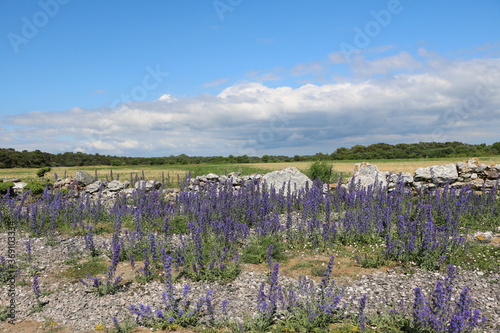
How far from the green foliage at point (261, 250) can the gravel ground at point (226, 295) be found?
2.55 feet

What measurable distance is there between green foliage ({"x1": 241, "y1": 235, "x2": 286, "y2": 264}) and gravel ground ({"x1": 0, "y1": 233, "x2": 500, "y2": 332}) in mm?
776

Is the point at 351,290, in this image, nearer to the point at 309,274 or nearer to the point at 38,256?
the point at 309,274

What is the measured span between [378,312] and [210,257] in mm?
4299

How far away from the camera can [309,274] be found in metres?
8.42

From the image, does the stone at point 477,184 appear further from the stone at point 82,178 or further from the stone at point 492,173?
the stone at point 82,178

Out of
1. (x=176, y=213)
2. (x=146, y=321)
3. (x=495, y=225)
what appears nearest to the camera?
(x=146, y=321)

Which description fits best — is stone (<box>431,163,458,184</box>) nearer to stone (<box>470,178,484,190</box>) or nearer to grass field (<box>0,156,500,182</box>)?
stone (<box>470,178,484,190</box>)

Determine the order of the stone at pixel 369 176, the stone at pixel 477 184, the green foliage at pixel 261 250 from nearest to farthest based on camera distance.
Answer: the green foliage at pixel 261 250
the stone at pixel 477 184
the stone at pixel 369 176

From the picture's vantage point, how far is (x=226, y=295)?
7332 mm

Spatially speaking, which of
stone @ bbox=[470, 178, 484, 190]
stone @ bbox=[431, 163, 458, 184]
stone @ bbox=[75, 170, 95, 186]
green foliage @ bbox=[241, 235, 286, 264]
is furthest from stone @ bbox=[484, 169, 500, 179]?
stone @ bbox=[75, 170, 95, 186]

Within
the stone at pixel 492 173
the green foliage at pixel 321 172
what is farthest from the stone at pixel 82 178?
the stone at pixel 492 173

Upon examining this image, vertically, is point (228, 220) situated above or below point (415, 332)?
above

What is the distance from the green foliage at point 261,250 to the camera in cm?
931

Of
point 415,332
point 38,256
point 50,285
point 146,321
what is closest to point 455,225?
point 415,332
